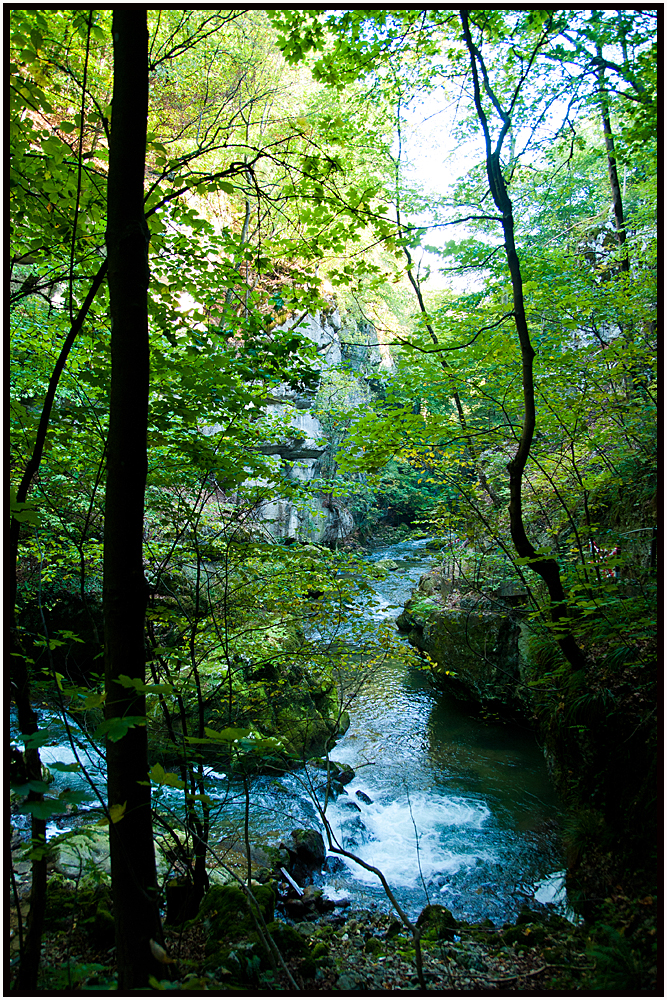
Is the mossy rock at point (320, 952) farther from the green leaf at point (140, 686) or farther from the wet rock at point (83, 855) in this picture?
the green leaf at point (140, 686)

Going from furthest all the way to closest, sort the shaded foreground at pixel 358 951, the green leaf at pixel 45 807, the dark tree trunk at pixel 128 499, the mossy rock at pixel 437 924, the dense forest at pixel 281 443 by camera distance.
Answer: the mossy rock at pixel 437 924 < the shaded foreground at pixel 358 951 < the dense forest at pixel 281 443 < the dark tree trunk at pixel 128 499 < the green leaf at pixel 45 807

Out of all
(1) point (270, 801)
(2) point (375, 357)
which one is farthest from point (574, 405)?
(2) point (375, 357)

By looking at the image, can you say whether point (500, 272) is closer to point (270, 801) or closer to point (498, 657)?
point (498, 657)

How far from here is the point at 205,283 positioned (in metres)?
2.76

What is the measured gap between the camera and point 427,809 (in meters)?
5.86

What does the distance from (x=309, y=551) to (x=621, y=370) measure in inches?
116

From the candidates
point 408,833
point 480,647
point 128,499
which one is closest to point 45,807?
point 128,499

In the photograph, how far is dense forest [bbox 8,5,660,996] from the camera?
1.49 metres

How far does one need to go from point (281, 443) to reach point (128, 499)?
253 cm

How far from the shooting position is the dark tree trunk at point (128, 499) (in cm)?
138

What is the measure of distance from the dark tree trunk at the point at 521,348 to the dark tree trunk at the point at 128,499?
7.59ft

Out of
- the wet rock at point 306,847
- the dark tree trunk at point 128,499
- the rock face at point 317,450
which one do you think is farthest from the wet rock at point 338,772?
the rock face at point 317,450

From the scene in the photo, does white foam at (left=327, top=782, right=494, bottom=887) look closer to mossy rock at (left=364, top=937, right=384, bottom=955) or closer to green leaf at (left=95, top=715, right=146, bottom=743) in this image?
mossy rock at (left=364, top=937, right=384, bottom=955)

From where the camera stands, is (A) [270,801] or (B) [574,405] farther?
(A) [270,801]
